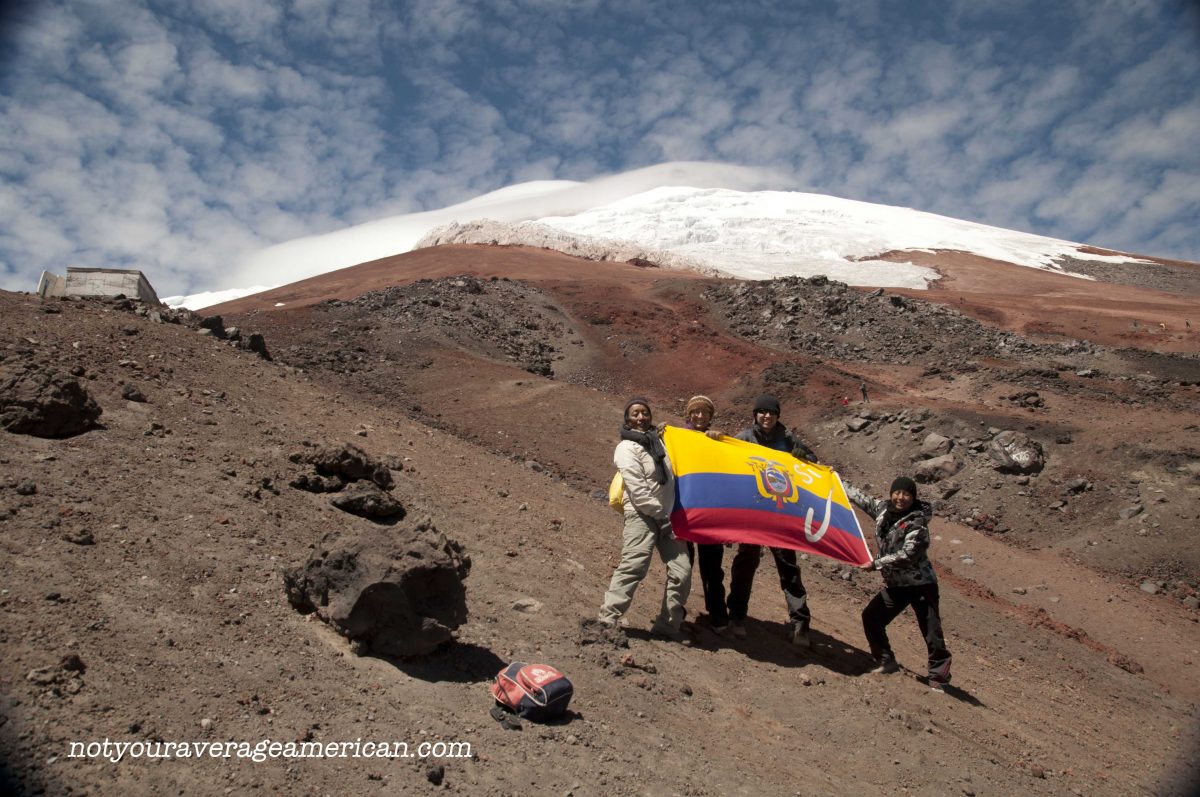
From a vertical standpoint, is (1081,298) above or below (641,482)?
above

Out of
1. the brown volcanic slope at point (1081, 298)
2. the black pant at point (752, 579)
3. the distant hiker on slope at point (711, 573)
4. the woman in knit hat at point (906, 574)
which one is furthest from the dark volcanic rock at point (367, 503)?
the brown volcanic slope at point (1081, 298)

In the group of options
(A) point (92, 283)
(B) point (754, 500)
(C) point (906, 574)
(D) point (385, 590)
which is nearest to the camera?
(D) point (385, 590)

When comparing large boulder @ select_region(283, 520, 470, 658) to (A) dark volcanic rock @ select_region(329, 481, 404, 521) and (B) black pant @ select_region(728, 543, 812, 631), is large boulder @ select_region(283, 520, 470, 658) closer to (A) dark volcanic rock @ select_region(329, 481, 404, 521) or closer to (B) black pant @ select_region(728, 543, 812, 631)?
(A) dark volcanic rock @ select_region(329, 481, 404, 521)

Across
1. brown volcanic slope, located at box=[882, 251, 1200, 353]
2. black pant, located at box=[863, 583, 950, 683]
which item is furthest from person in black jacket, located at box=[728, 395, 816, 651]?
brown volcanic slope, located at box=[882, 251, 1200, 353]

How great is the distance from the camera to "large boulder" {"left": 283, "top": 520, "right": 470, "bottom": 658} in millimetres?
3930

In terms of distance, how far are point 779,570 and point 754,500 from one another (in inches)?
24.7

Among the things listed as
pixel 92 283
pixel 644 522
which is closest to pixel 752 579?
pixel 644 522

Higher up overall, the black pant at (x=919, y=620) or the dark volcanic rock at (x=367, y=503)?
the dark volcanic rock at (x=367, y=503)

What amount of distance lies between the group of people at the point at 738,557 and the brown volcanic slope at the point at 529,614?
10.0 inches

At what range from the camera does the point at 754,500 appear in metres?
5.66

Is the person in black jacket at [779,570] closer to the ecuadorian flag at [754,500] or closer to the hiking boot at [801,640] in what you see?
the hiking boot at [801,640]

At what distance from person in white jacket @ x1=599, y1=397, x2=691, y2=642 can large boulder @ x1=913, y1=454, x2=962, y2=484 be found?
9875 millimetres

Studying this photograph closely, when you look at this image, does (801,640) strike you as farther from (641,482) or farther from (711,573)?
(641,482)

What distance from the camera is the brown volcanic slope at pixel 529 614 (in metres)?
3.31
